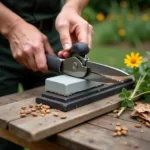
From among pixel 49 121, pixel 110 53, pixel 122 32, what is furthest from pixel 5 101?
pixel 122 32

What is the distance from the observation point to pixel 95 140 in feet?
4.12

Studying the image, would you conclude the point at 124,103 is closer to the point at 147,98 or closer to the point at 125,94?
the point at 125,94

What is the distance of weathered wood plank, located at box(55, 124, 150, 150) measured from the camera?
1.22 m

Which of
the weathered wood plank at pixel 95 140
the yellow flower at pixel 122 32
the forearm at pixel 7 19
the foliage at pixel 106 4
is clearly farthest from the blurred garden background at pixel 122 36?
the weathered wood plank at pixel 95 140

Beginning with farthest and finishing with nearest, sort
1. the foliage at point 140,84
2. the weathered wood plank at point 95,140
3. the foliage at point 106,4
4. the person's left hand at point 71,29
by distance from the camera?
1. the foliage at point 106,4
2. the person's left hand at point 71,29
3. the foliage at point 140,84
4. the weathered wood plank at point 95,140

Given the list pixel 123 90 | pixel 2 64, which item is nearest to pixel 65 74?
pixel 123 90

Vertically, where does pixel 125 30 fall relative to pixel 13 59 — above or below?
below

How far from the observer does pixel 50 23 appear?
6.56ft

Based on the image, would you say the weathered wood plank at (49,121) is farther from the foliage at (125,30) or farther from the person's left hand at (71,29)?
the foliage at (125,30)

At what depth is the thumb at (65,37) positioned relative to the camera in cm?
165

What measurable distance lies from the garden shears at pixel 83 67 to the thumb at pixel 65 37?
0.25 ft

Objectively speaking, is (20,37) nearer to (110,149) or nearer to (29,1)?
(29,1)

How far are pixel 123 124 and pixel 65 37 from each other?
0.48 metres

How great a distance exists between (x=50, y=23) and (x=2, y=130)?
2.34ft
